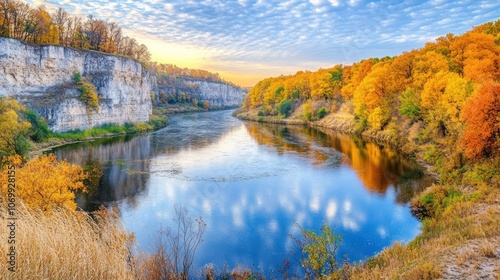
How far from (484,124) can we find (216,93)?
409 ft

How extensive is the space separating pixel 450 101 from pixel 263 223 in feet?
66.6

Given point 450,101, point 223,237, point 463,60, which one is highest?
point 463,60

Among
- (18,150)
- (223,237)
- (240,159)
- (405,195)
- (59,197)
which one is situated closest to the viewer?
(59,197)

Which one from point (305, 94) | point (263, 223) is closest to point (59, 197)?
point (263, 223)

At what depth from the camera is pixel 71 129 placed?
131 feet

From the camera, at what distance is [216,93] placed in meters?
137

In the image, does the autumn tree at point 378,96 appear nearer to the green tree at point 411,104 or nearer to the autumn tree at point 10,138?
the green tree at point 411,104

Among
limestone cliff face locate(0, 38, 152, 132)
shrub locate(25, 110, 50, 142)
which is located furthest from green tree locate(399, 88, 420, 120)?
limestone cliff face locate(0, 38, 152, 132)

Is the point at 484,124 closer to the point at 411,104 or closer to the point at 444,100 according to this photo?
the point at 444,100

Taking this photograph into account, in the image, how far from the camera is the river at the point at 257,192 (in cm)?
1352

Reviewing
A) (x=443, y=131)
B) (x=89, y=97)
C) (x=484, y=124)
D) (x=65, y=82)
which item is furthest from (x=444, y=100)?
(x=65, y=82)

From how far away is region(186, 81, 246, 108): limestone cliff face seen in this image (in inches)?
4966

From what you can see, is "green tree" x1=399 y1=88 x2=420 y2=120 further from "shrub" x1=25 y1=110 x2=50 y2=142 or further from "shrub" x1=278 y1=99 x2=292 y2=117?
"shrub" x1=25 y1=110 x2=50 y2=142

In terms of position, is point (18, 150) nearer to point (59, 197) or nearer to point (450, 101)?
point (59, 197)
